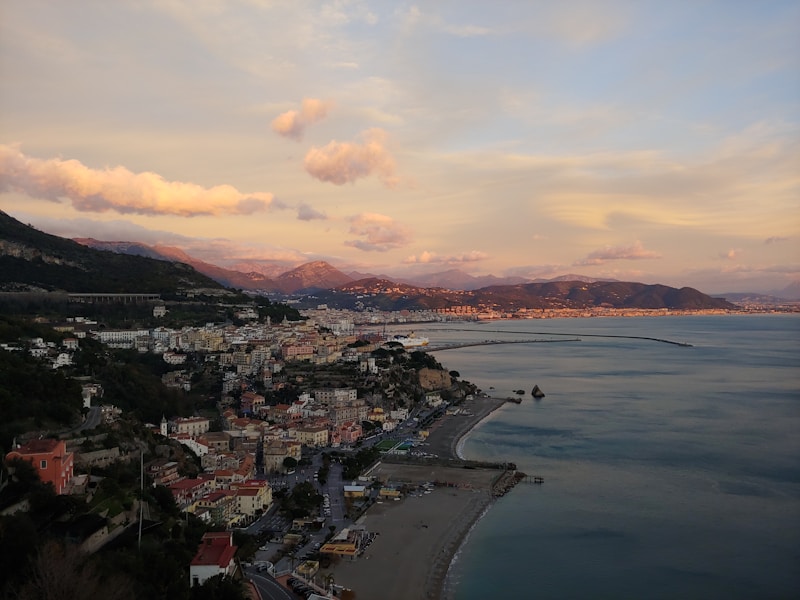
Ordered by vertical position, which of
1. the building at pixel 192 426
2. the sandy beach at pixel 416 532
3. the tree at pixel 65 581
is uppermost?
the tree at pixel 65 581

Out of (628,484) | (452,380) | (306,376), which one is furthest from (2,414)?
(452,380)

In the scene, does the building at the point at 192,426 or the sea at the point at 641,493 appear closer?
the sea at the point at 641,493

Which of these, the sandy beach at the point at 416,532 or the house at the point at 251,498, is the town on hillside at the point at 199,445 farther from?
the sandy beach at the point at 416,532

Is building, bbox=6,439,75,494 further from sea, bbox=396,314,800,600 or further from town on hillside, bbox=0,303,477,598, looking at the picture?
sea, bbox=396,314,800,600

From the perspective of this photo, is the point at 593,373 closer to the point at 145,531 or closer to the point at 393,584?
the point at 393,584

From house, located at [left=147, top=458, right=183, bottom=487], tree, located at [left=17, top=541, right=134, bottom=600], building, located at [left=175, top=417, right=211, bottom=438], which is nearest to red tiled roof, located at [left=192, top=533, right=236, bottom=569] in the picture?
tree, located at [left=17, top=541, right=134, bottom=600]

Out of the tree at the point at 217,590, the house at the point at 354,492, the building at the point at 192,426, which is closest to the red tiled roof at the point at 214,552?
the tree at the point at 217,590
